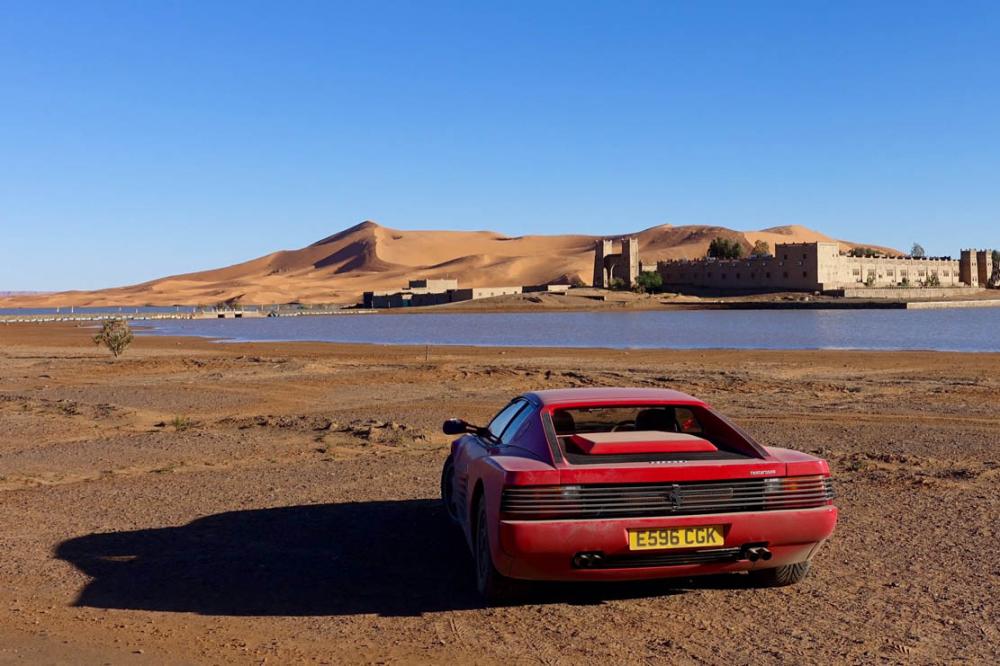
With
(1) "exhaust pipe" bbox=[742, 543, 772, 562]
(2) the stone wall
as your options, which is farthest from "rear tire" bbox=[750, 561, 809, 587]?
Answer: (2) the stone wall

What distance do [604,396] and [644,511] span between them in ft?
4.08

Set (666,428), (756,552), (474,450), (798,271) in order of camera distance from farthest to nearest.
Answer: (798,271)
(474,450)
(666,428)
(756,552)

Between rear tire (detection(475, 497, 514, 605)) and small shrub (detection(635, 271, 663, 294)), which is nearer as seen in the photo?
rear tire (detection(475, 497, 514, 605))

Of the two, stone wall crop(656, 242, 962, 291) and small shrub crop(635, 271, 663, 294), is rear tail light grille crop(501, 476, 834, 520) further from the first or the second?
small shrub crop(635, 271, 663, 294)

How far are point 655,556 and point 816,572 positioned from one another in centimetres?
165

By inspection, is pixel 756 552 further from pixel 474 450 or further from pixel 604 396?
pixel 474 450

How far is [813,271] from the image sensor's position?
4798 inches

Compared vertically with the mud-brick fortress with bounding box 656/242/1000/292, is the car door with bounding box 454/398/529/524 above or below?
below

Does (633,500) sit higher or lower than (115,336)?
lower

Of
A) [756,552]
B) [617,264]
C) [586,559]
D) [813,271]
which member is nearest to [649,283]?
[617,264]

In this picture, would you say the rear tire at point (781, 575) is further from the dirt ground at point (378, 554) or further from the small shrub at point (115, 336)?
the small shrub at point (115, 336)

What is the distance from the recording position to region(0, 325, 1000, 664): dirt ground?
18.2ft

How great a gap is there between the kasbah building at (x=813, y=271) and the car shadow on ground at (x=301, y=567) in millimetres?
115163

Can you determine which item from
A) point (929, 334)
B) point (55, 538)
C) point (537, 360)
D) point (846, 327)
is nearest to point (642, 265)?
point (846, 327)
